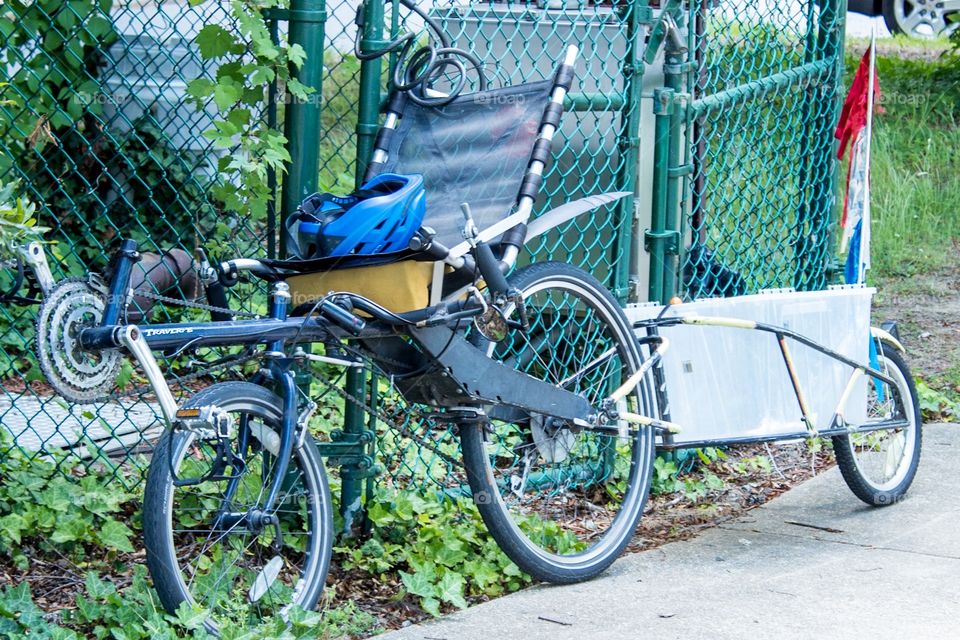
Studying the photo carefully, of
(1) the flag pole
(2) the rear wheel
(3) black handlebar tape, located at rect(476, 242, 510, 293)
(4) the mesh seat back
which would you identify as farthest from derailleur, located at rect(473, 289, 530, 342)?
(1) the flag pole

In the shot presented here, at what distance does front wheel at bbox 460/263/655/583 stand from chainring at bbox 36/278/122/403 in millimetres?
1175

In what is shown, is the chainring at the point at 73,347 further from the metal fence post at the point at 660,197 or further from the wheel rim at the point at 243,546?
the metal fence post at the point at 660,197

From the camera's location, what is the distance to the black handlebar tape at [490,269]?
11.1 ft

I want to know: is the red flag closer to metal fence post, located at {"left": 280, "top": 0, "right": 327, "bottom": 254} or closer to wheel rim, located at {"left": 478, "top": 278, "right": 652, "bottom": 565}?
wheel rim, located at {"left": 478, "top": 278, "right": 652, "bottom": 565}

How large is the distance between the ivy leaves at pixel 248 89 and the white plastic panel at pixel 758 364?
4.47 feet

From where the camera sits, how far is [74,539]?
373 cm

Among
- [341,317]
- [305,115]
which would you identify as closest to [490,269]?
[341,317]

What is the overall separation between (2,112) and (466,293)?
1.48 metres

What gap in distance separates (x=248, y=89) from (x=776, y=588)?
214 centimetres

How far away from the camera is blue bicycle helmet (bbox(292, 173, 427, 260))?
3.19 m

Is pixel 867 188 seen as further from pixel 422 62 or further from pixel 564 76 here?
pixel 422 62

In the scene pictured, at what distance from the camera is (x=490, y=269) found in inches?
134

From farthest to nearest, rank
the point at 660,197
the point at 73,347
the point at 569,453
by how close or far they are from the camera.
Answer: the point at 660,197 → the point at 569,453 → the point at 73,347

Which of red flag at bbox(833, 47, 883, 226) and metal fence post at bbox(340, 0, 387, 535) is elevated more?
red flag at bbox(833, 47, 883, 226)
